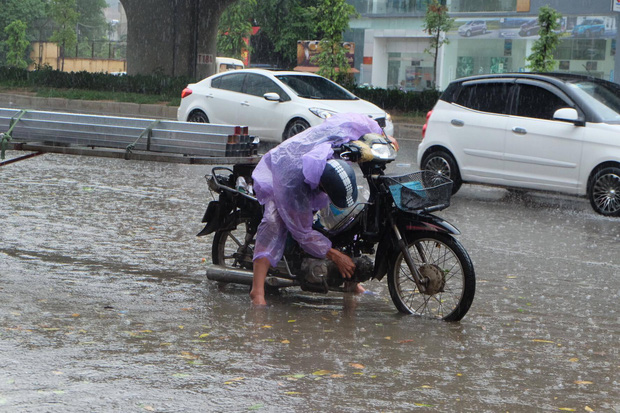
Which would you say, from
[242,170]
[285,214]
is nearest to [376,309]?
[285,214]

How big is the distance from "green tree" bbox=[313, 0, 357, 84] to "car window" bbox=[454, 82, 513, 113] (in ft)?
57.9

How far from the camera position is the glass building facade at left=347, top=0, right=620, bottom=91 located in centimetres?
3594

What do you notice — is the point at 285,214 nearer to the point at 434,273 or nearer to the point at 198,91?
the point at 434,273

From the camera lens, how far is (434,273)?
6195mm

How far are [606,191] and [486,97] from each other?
219 centimetres

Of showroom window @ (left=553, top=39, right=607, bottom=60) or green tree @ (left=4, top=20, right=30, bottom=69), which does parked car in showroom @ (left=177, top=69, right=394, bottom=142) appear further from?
green tree @ (left=4, top=20, right=30, bottom=69)

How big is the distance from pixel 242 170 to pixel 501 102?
20.9 feet

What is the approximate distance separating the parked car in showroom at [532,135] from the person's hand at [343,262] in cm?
601

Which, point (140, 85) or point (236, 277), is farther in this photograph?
point (140, 85)

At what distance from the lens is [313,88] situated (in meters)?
18.3

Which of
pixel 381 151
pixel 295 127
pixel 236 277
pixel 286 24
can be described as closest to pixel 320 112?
pixel 295 127

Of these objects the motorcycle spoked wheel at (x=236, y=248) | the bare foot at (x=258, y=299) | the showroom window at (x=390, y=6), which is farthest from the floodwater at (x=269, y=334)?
the showroom window at (x=390, y=6)

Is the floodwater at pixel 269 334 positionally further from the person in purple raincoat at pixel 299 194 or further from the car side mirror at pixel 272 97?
the car side mirror at pixel 272 97

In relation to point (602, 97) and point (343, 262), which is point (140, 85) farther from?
point (343, 262)
